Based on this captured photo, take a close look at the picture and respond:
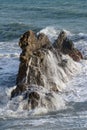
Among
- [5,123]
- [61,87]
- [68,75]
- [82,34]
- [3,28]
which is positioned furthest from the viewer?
[3,28]

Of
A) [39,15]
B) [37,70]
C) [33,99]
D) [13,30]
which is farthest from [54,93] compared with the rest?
[39,15]

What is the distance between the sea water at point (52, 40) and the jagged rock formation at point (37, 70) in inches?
13.2

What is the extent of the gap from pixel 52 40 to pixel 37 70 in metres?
11.1

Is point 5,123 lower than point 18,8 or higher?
higher

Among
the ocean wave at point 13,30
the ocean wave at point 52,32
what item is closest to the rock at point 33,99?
the ocean wave at point 52,32

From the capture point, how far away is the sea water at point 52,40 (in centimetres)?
1320

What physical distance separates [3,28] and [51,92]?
57.0 ft

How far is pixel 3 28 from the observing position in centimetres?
3184

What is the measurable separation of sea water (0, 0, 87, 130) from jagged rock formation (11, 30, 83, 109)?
335 mm

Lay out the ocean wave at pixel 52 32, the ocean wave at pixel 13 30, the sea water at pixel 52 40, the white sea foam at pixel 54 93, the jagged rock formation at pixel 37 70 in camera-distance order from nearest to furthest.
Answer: the sea water at pixel 52 40 → the white sea foam at pixel 54 93 → the jagged rock formation at pixel 37 70 → the ocean wave at pixel 52 32 → the ocean wave at pixel 13 30

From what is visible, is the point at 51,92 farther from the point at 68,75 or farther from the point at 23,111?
the point at 68,75

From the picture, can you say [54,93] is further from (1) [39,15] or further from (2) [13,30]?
(1) [39,15]

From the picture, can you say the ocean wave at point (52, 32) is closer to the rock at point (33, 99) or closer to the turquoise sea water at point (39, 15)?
the turquoise sea water at point (39, 15)

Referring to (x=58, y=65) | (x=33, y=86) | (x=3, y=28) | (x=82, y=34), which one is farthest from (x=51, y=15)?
(x=33, y=86)
